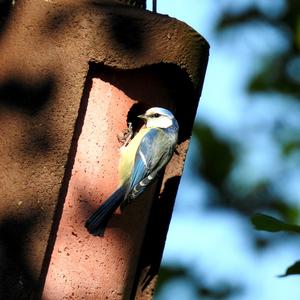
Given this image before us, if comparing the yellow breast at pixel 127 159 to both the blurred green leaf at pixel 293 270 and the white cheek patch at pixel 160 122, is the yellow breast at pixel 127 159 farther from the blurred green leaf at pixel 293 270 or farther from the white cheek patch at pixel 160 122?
the blurred green leaf at pixel 293 270

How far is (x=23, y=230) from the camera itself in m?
3.73

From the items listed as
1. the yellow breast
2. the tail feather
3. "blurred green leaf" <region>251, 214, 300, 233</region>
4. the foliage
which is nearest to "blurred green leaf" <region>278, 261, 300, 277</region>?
"blurred green leaf" <region>251, 214, 300, 233</region>

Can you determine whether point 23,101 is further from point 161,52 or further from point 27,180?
point 161,52

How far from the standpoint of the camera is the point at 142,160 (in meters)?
4.43

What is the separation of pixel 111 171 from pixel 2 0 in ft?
2.54

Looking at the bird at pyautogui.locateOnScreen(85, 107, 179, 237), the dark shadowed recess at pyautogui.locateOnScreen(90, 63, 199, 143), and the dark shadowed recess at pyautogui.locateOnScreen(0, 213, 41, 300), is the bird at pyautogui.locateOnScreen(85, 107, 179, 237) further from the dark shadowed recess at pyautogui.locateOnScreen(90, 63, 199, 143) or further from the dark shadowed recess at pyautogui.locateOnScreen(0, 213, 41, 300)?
the dark shadowed recess at pyautogui.locateOnScreen(0, 213, 41, 300)

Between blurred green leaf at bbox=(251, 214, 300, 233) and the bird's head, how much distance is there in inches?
67.3

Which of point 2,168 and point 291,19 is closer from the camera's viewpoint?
point 2,168

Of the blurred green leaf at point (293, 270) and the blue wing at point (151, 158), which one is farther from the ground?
the blurred green leaf at point (293, 270)

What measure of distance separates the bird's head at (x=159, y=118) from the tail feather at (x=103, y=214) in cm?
36

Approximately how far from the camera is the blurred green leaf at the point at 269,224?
7.62 ft

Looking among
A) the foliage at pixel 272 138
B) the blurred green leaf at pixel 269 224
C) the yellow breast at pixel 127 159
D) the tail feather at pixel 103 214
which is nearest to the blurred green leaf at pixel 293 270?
the blurred green leaf at pixel 269 224

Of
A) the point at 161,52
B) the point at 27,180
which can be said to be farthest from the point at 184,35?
the point at 27,180

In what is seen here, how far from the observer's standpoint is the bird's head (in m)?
4.16
